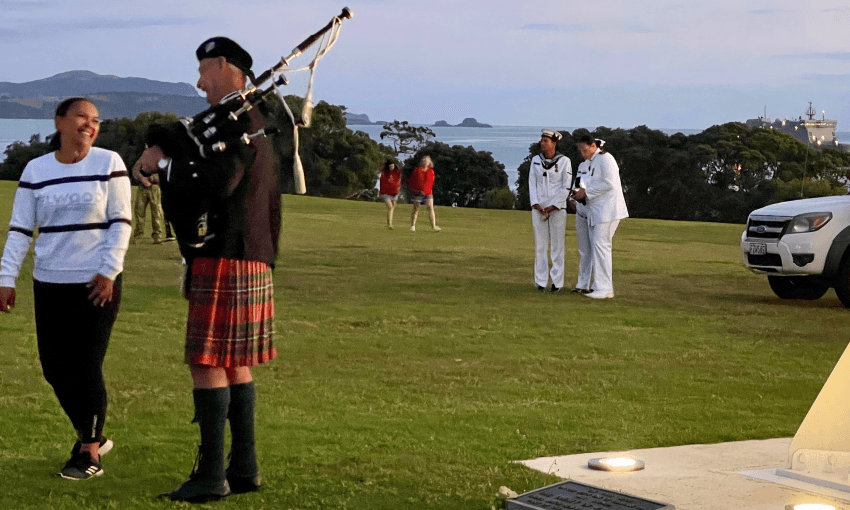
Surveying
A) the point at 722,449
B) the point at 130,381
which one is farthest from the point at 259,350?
the point at 130,381

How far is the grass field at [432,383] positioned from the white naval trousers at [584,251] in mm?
532

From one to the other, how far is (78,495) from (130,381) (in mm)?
3281

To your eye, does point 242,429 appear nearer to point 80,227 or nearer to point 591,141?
point 80,227

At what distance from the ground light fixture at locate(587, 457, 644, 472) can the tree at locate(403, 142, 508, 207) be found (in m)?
64.2

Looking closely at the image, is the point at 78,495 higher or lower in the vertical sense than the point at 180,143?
lower

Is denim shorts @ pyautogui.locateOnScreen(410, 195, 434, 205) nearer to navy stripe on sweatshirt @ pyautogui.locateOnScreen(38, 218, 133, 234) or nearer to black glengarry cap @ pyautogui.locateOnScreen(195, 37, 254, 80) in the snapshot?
navy stripe on sweatshirt @ pyautogui.locateOnScreen(38, 218, 133, 234)

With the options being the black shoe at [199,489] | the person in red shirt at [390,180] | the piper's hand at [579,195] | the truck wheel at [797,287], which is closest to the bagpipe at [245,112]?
the black shoe at [199,489]

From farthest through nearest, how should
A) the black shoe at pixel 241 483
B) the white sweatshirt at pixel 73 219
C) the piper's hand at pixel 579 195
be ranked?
the piper's hand at pixel 579 195 < the white sweatshirt at pixel 73 219 < the black shoe at pixel 241 483

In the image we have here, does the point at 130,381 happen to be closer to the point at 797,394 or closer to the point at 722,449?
the point at 722,449

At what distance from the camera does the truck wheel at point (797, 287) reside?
604 inches

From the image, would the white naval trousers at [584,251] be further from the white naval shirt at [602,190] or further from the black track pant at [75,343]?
the black track pant at [75,343]

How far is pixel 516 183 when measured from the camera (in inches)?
2611

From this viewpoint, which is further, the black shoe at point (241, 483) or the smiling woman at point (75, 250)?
the smiling woman at point (75, 250)

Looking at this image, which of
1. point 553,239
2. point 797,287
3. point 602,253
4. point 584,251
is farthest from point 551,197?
point 797,287
